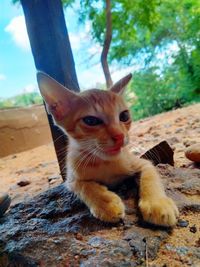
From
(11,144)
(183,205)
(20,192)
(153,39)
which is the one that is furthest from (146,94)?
(183,205)

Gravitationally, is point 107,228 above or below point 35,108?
below

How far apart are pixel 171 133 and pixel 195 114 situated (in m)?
0.82

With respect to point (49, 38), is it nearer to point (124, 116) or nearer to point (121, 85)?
point (121, 85)

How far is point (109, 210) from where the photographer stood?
1.07 metres

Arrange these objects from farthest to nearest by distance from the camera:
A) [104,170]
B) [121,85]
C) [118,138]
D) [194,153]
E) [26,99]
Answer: [26,99] → [194,153] → [121,85] → [104,170] → [118,138]

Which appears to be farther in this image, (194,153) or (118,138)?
(194,153)

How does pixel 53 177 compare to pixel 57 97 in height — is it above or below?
below

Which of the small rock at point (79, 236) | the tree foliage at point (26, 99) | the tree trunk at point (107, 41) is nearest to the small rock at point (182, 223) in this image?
the small rock at point (79, 236)

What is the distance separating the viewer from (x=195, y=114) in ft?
12.5

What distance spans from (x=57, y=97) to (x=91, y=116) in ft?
0.73

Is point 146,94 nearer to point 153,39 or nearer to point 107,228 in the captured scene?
point 153,39

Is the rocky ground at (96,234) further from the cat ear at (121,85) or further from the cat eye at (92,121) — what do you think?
the cat ear at (121,85)

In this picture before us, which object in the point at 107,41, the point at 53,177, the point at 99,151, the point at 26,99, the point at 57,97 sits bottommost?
the point at 53,177

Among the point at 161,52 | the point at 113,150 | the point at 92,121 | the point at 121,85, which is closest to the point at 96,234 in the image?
the point at 113,150
